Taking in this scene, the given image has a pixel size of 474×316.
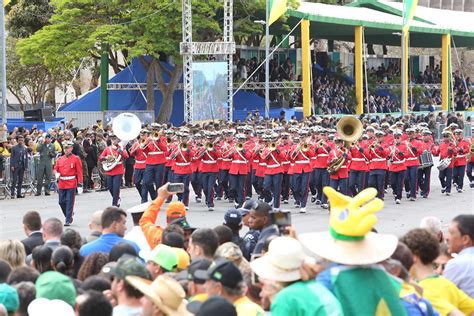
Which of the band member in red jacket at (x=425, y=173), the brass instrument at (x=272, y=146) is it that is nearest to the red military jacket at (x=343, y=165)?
the brass instrument at (x=272, y=146)

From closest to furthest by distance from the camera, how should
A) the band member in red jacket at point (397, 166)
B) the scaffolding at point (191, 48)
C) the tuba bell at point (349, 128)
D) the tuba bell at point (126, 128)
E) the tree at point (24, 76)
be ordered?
the tuba bell at point (126, 128), the tuba bell at point (349, 128), the band member in red jacket at point (397, 166), the scaffolding at point (191, 48), the tree at point (24, 76)

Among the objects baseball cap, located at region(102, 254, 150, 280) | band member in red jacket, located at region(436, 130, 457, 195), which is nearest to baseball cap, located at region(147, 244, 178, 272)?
baseball cap, located at region(102, 254, 150, 280)

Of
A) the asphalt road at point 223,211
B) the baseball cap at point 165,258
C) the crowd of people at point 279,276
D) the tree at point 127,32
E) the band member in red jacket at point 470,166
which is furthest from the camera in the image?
the tree at point 127,32

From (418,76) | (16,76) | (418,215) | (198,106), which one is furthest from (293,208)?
(418,76)

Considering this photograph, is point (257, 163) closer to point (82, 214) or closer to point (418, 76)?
point (82, 214)

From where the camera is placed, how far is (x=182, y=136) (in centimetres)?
2619

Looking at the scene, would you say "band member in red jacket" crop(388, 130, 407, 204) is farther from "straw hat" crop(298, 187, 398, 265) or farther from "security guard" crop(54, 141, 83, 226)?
"straw hat" crop(298, 187, 398, 265)

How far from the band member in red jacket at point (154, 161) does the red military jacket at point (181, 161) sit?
0.77 feet

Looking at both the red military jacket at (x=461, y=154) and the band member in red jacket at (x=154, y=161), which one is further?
the red military jacket at (x=461, y=154)

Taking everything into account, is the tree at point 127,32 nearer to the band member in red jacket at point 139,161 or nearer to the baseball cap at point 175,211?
the band member in red jacket at point 139,161

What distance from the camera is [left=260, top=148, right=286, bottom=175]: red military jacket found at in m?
25.7

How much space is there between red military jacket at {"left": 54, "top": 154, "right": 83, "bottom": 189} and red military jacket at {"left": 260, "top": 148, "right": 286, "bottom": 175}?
5.14 meters

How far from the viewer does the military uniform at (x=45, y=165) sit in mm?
28797

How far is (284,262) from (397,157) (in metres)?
21.4
